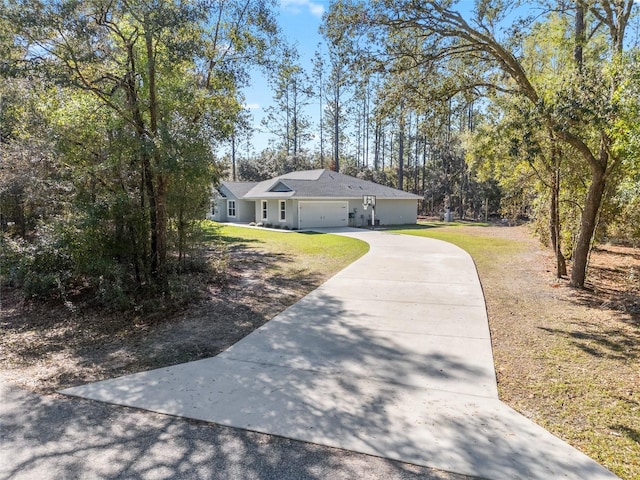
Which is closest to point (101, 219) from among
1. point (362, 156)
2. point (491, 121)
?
point (491, 121)

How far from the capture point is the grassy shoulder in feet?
11.8

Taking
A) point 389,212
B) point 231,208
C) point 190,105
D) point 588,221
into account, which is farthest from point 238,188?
point 588,221

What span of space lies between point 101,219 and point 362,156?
159 ft

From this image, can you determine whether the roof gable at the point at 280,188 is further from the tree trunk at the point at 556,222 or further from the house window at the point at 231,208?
the tree trunk at the point at 556,222

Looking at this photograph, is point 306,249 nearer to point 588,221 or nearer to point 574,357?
point 588,221

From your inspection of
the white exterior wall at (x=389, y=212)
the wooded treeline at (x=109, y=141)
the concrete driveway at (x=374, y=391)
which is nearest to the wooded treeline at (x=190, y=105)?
the wooded treeline at (x=109, y=141)

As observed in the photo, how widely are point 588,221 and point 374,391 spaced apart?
25.2 feet

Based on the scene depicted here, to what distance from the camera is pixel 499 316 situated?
7328 millimetres

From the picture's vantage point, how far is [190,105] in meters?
8.54

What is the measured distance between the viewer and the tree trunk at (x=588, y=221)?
864cm

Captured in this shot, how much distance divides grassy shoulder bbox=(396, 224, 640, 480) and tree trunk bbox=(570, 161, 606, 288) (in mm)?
430

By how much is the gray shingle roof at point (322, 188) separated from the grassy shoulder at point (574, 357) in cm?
1639

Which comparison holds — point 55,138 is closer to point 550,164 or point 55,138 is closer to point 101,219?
point 101,219

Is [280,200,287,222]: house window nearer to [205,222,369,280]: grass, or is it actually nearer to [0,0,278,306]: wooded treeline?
[205,222,369,280]: grass
